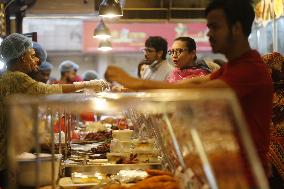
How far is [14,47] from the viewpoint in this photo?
5.90 m

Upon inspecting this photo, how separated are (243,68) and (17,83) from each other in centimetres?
297

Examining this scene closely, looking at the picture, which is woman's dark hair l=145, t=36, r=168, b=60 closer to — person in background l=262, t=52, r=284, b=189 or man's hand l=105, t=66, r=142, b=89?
person in background l=262, t=52, r=284, b=189

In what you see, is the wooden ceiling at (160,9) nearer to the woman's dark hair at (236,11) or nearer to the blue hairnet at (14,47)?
the blue hairnet at (14,47)

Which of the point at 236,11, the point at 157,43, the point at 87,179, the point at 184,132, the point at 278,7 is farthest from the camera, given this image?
the point at 278,7

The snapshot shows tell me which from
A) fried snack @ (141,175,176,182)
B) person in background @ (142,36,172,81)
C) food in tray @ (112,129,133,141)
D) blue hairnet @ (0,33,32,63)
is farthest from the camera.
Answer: person in background @ (142,36,172,81)

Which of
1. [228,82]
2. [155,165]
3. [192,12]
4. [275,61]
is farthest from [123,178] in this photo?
[192,12]

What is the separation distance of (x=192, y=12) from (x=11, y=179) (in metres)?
12.5

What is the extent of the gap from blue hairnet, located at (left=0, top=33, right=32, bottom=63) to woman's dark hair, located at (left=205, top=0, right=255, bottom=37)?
3.09 metres

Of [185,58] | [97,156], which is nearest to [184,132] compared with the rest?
[97,156]

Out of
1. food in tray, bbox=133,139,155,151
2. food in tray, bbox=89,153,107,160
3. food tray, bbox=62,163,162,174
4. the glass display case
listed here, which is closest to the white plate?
the glass display case

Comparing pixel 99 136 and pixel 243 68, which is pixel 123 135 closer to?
pixel 99 136

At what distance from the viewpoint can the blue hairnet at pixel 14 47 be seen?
5.91 m

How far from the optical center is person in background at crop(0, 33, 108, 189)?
537 centimetres

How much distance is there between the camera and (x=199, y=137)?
2783 millimetres
